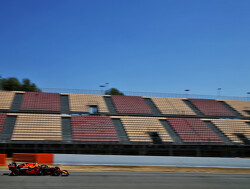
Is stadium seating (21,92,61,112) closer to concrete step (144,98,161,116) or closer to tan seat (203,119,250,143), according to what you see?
concrete step (144,98,161,116)

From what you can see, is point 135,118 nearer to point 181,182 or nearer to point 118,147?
point 118,147

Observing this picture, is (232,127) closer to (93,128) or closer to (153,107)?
(153,107)

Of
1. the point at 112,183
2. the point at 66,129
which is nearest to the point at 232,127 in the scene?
the point at 66,129

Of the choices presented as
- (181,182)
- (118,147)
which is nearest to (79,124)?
(118,147)

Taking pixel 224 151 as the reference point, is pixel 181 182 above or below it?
below

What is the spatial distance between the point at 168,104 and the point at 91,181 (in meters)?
25.0

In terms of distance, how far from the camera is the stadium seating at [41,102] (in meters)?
30.4

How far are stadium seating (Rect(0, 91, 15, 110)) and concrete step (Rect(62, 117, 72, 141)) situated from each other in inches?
292

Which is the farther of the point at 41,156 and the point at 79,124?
the point at 79,124

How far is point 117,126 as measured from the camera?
2864cm

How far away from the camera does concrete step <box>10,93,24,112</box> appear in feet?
97.1

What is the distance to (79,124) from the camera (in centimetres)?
2789

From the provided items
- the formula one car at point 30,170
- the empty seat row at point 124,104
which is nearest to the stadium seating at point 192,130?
the empty seat row at point 124,104

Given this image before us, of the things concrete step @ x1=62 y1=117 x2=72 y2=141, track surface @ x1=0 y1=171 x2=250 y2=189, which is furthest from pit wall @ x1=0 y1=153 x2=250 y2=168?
concrete step @ x1=62 y1=117 x2=72 y2=141
